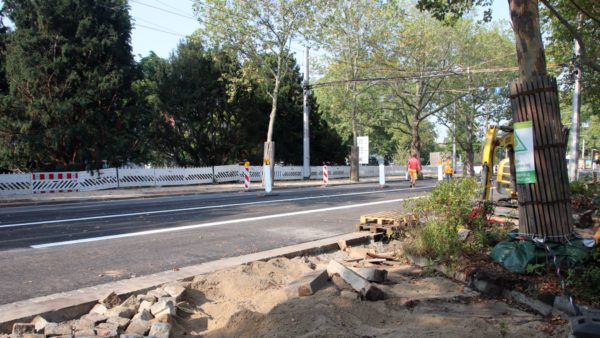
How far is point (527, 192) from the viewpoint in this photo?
18.8ft

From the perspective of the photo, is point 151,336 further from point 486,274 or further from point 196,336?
point 486,274

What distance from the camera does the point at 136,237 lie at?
856cm

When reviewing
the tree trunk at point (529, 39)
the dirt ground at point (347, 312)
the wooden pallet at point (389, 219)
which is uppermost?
the tree trunk at point (529, 39)

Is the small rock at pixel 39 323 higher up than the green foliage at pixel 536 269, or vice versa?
the green foliage at pixel 536 269

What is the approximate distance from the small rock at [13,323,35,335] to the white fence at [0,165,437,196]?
756 inches

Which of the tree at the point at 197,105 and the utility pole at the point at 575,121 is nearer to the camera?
the utility pole at the point at 575,121

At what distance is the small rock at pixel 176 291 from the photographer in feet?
16.4

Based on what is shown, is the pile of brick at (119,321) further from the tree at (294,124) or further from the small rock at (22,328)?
the tree at (294,124)

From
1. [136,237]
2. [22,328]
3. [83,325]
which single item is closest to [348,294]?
[83,325]

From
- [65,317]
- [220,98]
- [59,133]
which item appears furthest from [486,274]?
[220,98]

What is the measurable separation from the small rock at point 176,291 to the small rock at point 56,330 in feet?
3.58

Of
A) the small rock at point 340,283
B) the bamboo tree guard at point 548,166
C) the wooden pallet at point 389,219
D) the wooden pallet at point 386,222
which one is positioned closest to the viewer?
the small rock at point 340,283

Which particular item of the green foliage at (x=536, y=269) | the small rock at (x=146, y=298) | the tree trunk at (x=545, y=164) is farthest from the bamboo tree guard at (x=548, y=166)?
the small rock at (x=146, y=298)

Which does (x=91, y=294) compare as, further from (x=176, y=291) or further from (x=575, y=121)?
(x=575, y=121)
